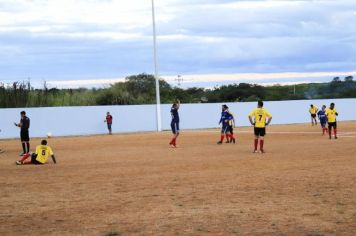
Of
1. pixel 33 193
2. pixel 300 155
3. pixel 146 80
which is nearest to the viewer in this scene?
pixel 33 193

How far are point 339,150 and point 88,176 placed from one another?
34.8ft

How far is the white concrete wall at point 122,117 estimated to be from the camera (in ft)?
157

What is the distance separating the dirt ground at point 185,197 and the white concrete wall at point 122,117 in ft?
83.9

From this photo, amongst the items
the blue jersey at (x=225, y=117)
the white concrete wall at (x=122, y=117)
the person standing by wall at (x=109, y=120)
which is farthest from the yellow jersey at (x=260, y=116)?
the white concrete wall at (x=122, y=117)

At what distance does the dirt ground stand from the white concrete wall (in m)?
25.6

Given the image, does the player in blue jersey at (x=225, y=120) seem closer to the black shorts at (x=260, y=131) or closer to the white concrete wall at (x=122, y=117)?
the black shorts at (x=260, y=131)

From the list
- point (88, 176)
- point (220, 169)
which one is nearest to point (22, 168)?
point (88, 176)

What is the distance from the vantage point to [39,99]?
188 ft

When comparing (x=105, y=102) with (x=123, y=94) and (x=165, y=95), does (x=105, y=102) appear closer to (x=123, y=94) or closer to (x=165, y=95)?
(x=123, y=94)

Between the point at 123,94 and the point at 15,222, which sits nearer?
the point at 15,222

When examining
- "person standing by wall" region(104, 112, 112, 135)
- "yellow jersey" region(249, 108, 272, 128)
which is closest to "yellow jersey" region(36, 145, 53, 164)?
"yellow jersey" region(249, 108, 272, 128)

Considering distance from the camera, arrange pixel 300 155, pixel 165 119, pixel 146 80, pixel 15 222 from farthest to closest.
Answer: pixel 146 80, pixel 165 119, pixel 300 155, pixel 15 222

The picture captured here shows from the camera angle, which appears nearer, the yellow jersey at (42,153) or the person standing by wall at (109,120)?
the yellow jersey at (42,153)

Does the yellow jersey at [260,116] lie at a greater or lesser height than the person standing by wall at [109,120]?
greater
